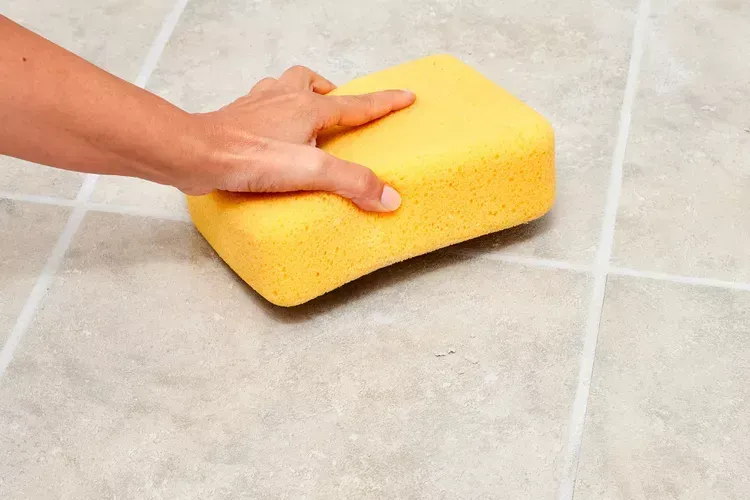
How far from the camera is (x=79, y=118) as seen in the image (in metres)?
0.77

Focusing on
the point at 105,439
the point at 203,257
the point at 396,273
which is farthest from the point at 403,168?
the point at 105,439

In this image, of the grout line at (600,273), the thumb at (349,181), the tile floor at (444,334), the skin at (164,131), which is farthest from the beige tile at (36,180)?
the grout line at (600,273)

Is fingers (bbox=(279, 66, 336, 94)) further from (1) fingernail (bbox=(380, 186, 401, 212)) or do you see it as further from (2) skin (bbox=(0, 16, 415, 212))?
(1) fingernail (bbox=(380, 186, 401, 212))

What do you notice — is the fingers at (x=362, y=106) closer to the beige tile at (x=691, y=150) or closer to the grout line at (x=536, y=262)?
the grout line at (x=536, y=262)

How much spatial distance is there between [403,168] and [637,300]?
0.86 feet

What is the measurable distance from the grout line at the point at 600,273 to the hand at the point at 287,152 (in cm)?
22

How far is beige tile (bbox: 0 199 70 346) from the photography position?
939mm

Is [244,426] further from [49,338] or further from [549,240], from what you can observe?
[549,240]

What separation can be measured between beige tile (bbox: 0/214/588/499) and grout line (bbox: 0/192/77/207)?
0.28 feet

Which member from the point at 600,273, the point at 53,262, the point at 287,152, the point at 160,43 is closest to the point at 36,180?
the point at 53,262

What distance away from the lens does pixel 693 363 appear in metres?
0.85

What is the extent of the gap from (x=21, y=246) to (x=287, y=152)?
0.34 m

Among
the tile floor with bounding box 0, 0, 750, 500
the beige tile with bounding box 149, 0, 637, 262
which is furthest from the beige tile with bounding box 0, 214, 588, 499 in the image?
the beige tile with bounding box 149, 0, 637, 262

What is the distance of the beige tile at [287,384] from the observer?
31.2 inches
